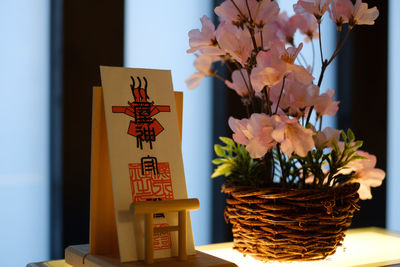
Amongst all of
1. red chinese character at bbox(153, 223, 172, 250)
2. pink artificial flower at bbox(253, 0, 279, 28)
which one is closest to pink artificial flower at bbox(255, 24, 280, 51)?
pink artificial flower at bbox(253, 0, 279, 28)

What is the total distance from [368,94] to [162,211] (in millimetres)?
2231

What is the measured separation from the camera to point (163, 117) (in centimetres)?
92

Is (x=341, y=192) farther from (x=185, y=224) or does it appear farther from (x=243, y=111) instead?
(x=243, y=111)

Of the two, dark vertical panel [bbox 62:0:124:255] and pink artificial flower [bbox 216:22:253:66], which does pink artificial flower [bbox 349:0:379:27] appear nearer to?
pink artificial flower [bbox 216:22:253:66]

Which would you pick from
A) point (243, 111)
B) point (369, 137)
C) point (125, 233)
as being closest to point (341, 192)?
point (125, 233)

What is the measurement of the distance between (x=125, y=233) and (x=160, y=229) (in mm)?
62

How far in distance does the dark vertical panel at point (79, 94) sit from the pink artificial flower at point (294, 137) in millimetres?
1183

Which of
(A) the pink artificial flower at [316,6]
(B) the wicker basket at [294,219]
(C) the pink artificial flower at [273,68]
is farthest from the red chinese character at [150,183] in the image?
(A) the pink artificial flower at [316,6]

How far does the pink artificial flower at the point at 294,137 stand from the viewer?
0.80 metres

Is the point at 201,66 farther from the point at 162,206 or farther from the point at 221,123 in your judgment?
the point at 221,123

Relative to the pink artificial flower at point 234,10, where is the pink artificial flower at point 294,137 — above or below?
below

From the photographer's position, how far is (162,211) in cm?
79

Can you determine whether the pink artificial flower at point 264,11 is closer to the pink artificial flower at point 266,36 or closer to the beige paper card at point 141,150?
the pink artificial flower at point 266,36

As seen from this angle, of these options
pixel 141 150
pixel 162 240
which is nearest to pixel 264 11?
pixel 141 150
